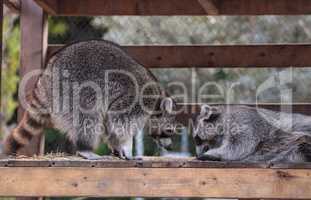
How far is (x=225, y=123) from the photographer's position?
212 inches

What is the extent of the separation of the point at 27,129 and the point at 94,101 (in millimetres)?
579

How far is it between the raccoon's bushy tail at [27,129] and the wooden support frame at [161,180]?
1.09 metres

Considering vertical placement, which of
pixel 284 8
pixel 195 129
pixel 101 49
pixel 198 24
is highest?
pixel 198 24

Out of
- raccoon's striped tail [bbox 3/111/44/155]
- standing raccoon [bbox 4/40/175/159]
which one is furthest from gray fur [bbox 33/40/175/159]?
raccoon's striped tail [bbox 3/111/44/155]

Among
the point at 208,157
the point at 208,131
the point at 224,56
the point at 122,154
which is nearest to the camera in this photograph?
the point at 208,157

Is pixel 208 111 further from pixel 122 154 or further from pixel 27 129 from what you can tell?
pixel 27 129

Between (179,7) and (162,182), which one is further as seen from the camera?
(179,7)

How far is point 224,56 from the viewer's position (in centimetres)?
648

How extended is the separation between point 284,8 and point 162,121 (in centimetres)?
131

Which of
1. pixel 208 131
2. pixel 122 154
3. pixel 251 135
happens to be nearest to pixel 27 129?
pixel 122 154

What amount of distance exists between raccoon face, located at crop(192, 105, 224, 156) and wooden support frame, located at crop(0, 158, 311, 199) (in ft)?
2.48

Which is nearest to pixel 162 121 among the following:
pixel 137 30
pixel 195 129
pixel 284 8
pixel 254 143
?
pixel 195 129

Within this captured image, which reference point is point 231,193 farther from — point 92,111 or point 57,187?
point 92,111

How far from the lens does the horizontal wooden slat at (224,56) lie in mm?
6453
